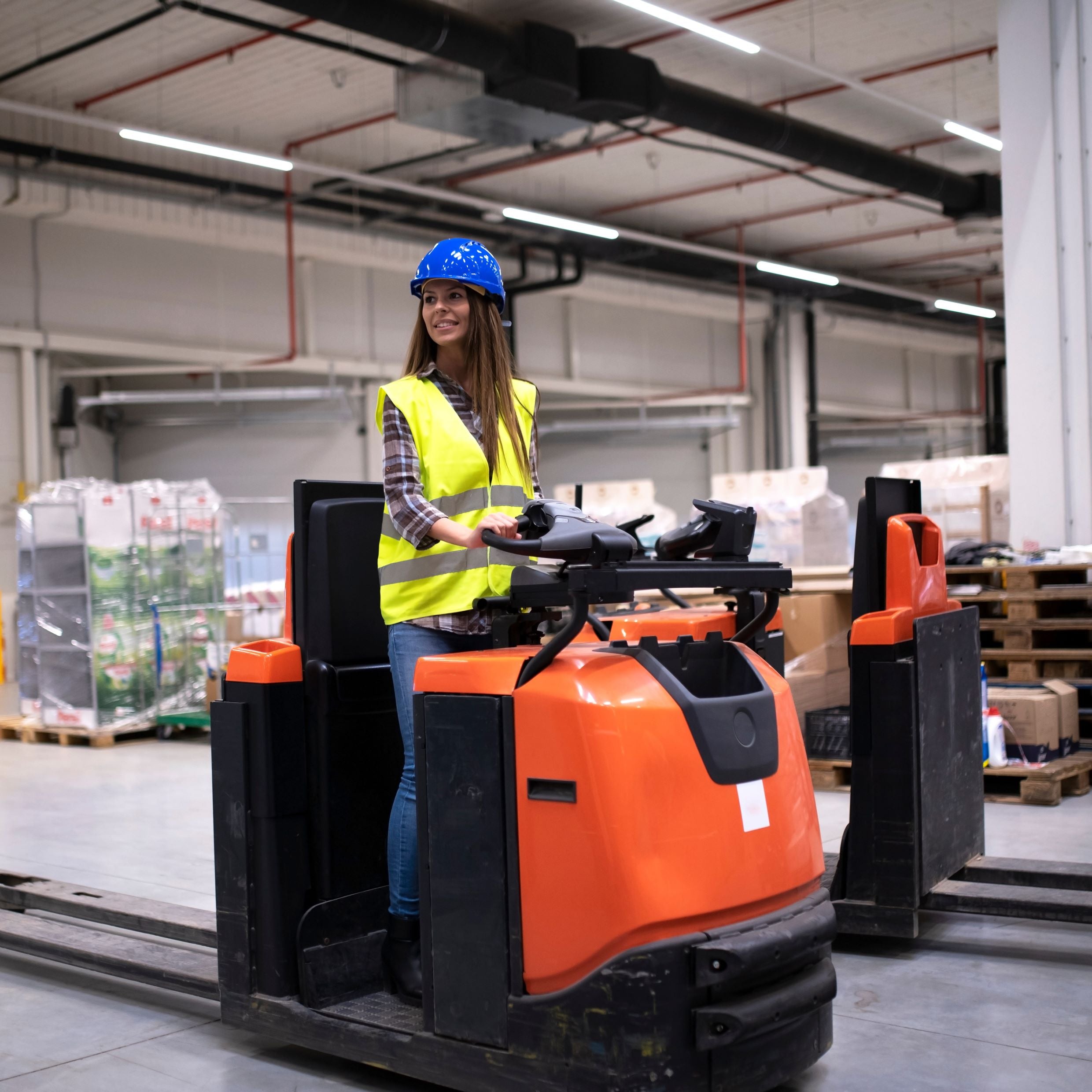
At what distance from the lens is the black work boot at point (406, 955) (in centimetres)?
287

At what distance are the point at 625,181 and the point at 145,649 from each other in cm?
874

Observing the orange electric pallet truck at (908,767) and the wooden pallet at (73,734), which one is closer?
the orange electric pallet truck at (908,767)

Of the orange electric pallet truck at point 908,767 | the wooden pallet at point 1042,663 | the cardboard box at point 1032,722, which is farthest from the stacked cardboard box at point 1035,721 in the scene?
the orange electric pallet truck at point 908,767

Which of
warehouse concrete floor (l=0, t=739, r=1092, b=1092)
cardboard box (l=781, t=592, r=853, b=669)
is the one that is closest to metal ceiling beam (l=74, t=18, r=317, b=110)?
cardboard box (l=781, t=592, r=853, b=669)

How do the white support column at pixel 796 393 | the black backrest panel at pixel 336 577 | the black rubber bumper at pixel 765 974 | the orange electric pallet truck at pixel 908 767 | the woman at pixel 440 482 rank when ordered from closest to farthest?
the black rubber bumper at pixel 765 974, the woman at pixel 440 482, the black backrest panel at pixel 336 577, the orange electric pallet truck at pixel 908 767, the white support column at pixel 796 393

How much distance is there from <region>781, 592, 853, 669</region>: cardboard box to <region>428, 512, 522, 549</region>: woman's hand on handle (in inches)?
195

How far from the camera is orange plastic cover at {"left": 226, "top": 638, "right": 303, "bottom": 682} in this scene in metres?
2.94

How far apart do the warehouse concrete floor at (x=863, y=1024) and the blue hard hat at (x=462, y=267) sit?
1.78m

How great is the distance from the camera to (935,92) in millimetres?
12914

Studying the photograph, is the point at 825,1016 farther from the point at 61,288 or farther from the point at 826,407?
the point at 826,407

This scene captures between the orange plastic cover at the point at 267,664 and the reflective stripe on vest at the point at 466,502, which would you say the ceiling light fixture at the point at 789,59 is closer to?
the reflective stripe on vest at the point at 466,502

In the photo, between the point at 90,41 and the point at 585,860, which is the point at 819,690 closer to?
the point at 585,860

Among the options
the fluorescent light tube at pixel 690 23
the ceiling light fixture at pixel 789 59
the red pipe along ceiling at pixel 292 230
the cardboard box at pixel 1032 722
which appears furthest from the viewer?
the red pipe along ceiling at pixel 292 230

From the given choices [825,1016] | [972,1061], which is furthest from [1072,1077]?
[825,1016]
